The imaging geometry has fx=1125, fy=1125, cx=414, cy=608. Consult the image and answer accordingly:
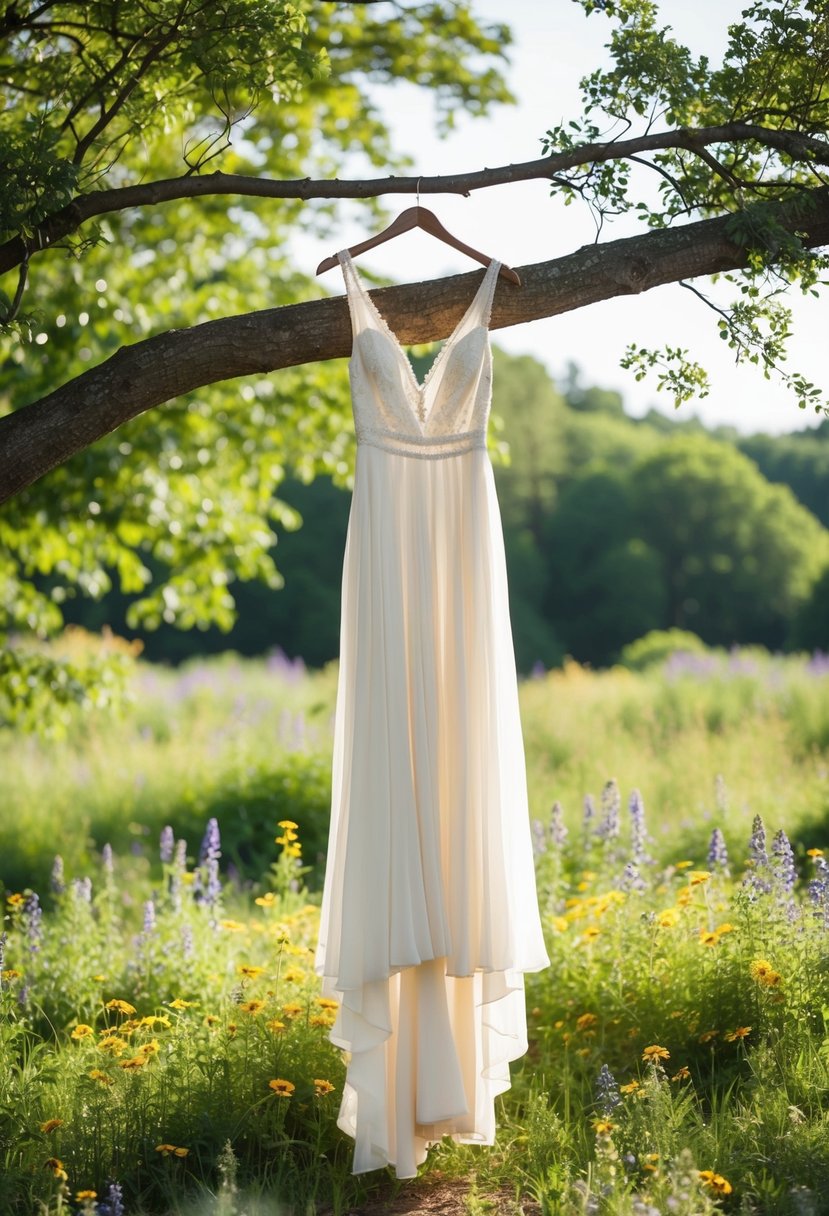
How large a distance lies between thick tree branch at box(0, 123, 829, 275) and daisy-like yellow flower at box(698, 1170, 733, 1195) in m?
2.64

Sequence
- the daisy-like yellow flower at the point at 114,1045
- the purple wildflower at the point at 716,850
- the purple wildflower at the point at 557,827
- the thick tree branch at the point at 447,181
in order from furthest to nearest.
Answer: the purple wildflower at the point at 557,827 < the purple wildflower at the point at 716,850 < the thick tree branch at the point at 447,181 < the daisy-like yellow flower at the point at 114,1045

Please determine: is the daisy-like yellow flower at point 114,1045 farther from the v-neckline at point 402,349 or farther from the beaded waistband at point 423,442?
the v-neckline at point 402,349

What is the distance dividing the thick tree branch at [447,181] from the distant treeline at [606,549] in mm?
20392

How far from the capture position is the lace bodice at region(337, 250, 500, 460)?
2863 mm

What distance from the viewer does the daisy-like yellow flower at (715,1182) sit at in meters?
2.43

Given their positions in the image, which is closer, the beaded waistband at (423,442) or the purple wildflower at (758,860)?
the beaded waistband at (423,442)

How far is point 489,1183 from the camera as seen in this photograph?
3.03m

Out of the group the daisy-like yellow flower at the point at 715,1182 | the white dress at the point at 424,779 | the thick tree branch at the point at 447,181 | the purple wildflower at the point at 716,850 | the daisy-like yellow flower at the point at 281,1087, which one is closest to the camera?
the daisy-like yellow flower at the point at 715,1182

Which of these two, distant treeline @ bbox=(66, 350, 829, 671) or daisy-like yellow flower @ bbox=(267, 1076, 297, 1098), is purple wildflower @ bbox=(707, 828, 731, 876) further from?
distant treeline @ bbox=(66, 350, 829, 671)

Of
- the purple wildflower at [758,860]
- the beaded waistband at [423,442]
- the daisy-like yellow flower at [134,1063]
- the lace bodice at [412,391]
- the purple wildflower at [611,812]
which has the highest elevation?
the lace bodice at [412,391]

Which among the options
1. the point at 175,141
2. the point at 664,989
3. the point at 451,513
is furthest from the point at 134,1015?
the point at 175,141

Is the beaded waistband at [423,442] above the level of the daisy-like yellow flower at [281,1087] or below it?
above

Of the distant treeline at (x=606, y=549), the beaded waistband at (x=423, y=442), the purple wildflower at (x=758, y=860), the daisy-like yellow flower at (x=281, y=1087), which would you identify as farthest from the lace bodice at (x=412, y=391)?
the distant treeline at (x=606, y=549)

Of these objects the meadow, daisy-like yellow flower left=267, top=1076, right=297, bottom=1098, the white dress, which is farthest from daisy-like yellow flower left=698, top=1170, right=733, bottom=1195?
daisy-like yellow flower left=267, top=1076, right=297, bottom=1098
